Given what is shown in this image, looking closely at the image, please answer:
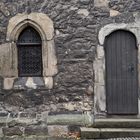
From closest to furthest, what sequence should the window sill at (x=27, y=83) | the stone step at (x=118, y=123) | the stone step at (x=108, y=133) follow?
the stone step at (x=108, y=133), the stone step at (x=118, y=123), the window sill at (x=27, y=83)

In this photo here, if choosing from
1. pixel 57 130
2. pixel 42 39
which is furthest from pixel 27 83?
pixel 57 130

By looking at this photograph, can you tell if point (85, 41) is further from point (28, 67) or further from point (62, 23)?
point (28, 67)

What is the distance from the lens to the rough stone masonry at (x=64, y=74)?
28.6ft

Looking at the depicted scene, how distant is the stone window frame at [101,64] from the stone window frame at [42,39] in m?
0.90

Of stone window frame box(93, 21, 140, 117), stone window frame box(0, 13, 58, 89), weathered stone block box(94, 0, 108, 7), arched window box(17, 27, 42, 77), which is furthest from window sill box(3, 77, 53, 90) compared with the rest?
weathered stone block box(94, 0, 108, 7)

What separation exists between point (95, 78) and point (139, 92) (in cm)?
99

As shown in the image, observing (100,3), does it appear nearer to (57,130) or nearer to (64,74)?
(64,74)


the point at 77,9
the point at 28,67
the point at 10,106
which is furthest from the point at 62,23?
A: the point at 10,106

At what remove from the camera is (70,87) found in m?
8.78

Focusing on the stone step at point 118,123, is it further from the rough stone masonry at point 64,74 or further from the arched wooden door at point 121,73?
the arched wooden door at point 121,73

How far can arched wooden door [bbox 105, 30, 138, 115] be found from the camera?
8.84 meters

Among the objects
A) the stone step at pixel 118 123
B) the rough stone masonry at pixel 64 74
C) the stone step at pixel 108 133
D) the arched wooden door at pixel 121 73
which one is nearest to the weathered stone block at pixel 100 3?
the rough stone masonry at pixel 64 74

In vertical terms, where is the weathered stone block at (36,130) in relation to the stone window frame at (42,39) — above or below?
below

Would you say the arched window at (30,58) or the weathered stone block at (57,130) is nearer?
the weathered stone block at (57,130)
